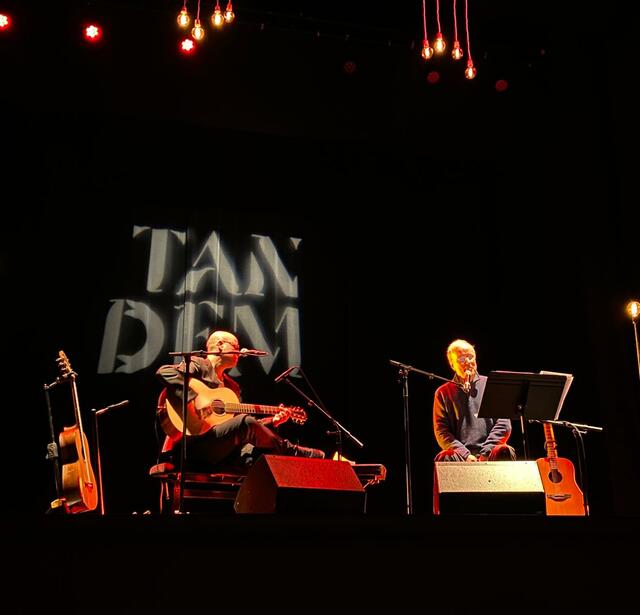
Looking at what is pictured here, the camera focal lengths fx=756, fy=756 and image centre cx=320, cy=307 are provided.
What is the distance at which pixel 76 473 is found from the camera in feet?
15.4

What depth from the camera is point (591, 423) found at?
6.00 metres

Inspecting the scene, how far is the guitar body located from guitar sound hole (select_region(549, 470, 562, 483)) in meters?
2.93

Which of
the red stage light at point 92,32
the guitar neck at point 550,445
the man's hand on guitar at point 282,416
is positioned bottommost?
the guitar neck at point 550,445

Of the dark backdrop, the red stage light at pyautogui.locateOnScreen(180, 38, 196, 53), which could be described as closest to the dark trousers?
the dark backdrop

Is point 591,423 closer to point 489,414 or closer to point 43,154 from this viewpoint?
point 489,414

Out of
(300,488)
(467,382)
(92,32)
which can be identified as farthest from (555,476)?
(92,32)

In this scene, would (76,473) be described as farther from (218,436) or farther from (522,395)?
(522,395)

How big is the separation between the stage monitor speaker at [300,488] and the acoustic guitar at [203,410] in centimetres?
190

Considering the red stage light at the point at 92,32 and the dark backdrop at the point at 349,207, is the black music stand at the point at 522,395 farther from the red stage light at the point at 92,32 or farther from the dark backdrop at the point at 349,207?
the red stage light at the point at 92,32

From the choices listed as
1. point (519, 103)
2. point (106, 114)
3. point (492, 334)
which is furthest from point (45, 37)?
point (492, 334)

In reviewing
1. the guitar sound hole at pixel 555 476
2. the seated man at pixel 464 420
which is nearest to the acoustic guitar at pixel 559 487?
the guitar sound hole at pixel 555 476

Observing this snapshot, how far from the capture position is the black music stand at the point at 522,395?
13.9 ft

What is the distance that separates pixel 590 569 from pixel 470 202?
5.68 m

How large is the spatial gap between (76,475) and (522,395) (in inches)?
108
